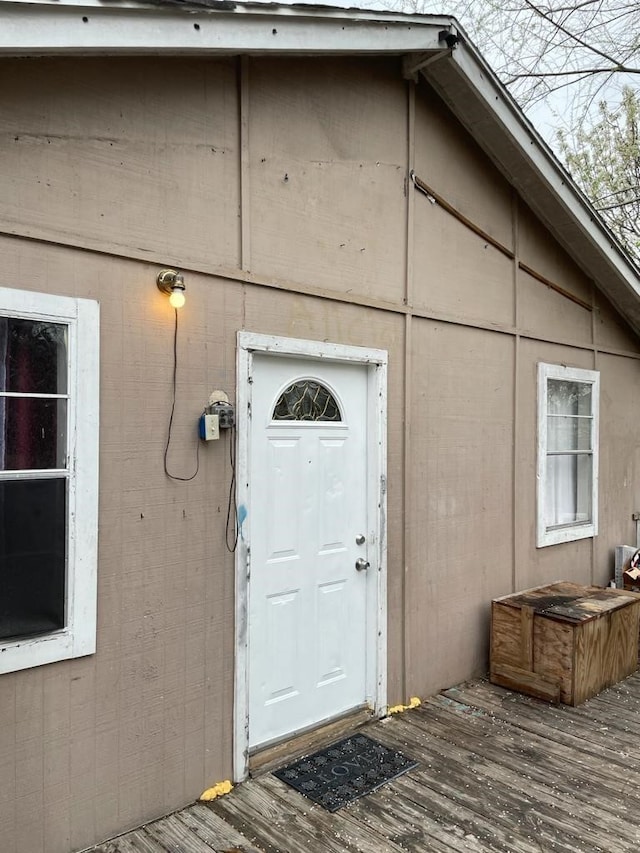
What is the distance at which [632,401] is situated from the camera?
21.0 ft

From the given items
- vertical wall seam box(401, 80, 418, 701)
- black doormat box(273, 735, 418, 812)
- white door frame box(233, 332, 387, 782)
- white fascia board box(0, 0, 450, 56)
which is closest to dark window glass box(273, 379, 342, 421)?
white door frame box(233, 332, 387, 782)

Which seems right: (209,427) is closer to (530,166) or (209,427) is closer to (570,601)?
(570,601)

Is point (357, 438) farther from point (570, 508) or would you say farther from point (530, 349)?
point (570, 508)

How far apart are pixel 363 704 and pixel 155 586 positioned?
1703 millimetres

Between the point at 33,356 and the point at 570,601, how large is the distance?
394cm

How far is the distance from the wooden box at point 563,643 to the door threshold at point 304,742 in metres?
1.19

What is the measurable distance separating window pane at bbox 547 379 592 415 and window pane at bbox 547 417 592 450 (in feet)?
0.24

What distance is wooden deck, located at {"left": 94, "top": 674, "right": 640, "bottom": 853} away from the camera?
2.70 meters

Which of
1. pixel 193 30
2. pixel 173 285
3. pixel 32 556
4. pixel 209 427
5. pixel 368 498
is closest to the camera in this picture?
pixel 32 556

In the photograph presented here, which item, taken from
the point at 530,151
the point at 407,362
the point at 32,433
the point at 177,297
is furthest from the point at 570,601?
the point at 32,433

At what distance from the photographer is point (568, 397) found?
5.65m

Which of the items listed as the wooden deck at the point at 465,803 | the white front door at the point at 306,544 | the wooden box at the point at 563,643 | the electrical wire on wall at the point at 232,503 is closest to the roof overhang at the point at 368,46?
the white front door at the point at 306,544

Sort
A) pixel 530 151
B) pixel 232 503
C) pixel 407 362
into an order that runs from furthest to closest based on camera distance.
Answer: pixel 530 151, pixel 407 362, pixel 232 503

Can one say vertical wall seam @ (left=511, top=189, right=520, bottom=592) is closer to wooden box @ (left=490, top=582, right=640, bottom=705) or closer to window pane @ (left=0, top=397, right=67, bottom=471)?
wooden box @ (left=490, top=582, right=640, bottom=705)
